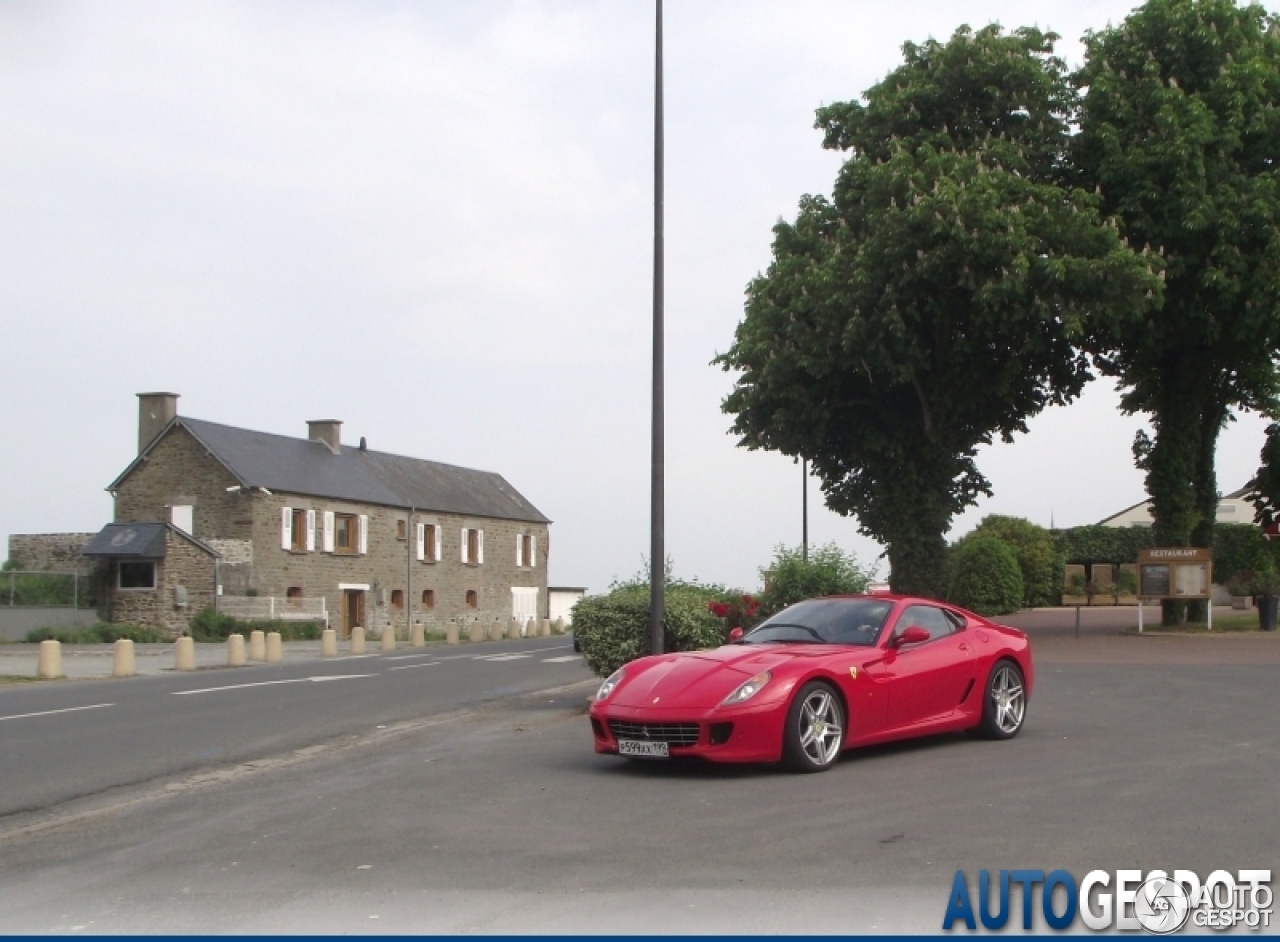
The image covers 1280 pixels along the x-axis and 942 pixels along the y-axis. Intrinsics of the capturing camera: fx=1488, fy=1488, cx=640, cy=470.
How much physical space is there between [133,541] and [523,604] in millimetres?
24882

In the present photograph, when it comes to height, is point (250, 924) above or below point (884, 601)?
below

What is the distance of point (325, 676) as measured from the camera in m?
27.2

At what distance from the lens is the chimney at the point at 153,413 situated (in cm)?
5825

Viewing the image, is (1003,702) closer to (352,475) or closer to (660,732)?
(660,732)

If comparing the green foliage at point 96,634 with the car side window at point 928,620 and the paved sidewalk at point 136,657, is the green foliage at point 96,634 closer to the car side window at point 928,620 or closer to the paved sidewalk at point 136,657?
the paved sidewalk at point 136,657

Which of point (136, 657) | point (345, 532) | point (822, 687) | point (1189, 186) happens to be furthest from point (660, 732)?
point (345, 532)

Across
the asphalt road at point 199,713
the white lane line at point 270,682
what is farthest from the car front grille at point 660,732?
the white lane line at point 270,682

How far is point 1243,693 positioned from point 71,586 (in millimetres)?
47311

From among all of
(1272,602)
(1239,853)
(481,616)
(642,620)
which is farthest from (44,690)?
(481,616)

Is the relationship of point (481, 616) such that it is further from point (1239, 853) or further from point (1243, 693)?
point (1239, 853)

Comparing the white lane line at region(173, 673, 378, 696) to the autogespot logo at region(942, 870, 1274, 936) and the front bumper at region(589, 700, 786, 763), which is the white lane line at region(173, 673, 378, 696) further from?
the autogespot logo at region(942, 870, 1274, 936)

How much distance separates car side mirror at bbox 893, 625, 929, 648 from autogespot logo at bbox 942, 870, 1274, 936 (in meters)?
4.55

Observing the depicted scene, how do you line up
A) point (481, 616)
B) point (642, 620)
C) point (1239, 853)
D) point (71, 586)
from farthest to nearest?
point (481, 616), point (71, 586), point (642, 620), point (1239, 853)

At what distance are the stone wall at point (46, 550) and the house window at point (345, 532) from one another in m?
9.47
